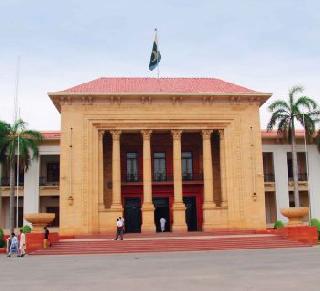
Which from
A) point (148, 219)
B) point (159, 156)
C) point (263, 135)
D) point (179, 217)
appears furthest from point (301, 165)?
point (148, 219)

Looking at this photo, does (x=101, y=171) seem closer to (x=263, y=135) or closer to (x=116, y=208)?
(x=116, y=208)

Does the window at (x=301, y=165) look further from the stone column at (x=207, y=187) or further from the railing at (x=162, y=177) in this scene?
the railing at (x=162, y=177)

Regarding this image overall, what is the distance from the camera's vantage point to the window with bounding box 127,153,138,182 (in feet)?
121

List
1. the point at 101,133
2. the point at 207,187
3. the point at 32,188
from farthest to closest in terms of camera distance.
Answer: the point at 32,188
the point at 101,133
the point at 207,187

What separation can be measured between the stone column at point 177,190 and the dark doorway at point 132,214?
3.56 meters

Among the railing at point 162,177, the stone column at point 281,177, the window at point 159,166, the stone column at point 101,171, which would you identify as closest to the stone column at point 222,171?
the railing at point 162,177

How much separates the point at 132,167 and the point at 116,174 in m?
3.66

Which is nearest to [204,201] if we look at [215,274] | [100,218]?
[100,218]

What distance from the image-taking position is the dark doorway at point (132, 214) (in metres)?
36.0

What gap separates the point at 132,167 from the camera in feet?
122

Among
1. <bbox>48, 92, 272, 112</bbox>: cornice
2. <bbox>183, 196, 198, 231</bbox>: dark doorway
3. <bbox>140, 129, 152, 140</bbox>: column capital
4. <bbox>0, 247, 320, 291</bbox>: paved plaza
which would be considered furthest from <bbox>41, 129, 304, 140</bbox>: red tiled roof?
<bbox>0, 247, 320, 291</bbox>: paved plaza

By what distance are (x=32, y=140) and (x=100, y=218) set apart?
9.07 meters

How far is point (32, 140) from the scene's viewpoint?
38.0m

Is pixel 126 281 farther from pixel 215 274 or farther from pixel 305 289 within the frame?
pixel 305 289
